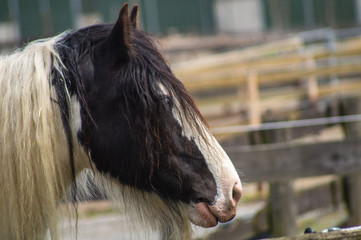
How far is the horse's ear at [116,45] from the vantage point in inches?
82.6

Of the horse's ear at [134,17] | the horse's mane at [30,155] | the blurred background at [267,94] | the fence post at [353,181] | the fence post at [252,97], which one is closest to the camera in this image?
the horse's mane at [30,155]

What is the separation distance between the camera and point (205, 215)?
2104 mm

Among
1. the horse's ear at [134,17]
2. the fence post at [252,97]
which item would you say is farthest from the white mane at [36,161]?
the fence post at [252,97]

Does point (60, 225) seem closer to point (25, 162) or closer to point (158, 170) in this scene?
point (25, 162)

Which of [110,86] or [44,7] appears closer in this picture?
[110,86]

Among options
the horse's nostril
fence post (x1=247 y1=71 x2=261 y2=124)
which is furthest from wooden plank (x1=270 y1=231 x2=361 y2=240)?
fence post (x1=247 y1=71 x2=261 y2=124)

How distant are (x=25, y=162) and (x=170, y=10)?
15.4 meters

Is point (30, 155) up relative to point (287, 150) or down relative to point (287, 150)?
up

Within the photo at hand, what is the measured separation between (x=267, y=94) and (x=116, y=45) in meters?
7.88

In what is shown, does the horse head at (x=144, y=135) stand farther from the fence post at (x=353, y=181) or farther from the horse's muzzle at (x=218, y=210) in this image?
the fence post at (x=353, y=181)

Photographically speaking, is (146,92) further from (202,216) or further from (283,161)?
(283,161)

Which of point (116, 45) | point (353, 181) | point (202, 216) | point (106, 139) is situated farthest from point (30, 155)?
point (353, 181)

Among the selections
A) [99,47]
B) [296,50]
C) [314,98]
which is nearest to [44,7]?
[296,50]

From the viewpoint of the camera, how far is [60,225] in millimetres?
2188
